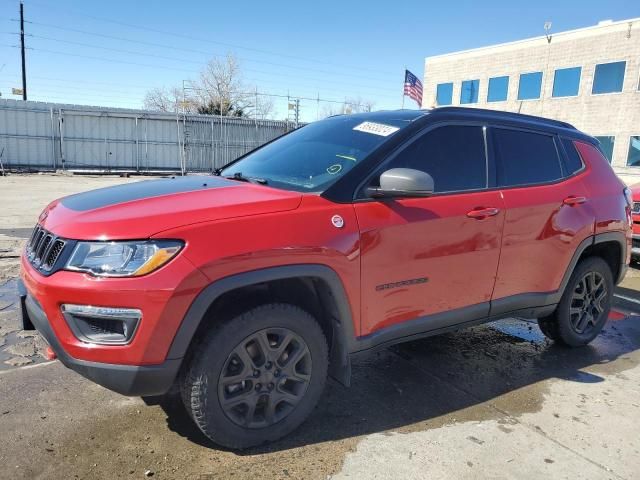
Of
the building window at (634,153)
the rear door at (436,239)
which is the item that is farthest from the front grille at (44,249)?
the building window at (634,153)

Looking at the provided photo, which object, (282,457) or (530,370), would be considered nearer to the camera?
(282,457)

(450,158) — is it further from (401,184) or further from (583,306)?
(583,306)

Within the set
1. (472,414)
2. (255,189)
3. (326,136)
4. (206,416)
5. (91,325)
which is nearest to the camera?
(91,325)

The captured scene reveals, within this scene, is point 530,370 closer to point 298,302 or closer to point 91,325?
point 298,302

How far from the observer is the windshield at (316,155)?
9.85 feet

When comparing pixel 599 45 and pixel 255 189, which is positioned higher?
pixel 599 45

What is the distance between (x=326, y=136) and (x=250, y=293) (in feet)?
4.52

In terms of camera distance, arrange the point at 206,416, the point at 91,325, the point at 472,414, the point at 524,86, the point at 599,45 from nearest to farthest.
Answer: the point at 91,325
the point at 206,416
the point at 472,414
the point at 599,45
the point at 524,86

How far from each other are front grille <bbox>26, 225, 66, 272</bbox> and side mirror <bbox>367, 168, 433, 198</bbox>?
1596mm

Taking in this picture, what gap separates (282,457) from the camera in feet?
8.80

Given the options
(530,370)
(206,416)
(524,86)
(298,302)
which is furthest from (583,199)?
(524,86)

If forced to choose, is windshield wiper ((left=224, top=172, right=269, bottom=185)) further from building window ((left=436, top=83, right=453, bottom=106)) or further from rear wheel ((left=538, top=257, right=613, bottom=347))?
building window ((left=436, top=83, right=453, bottom=106))

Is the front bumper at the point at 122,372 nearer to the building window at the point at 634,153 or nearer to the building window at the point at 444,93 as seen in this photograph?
the building window at the point at 634,153

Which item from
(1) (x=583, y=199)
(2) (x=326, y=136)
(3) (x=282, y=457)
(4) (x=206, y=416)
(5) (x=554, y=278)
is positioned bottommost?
(3) (x=282, y=457)
